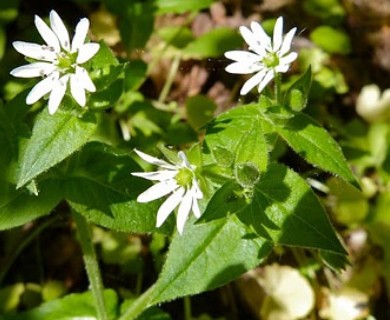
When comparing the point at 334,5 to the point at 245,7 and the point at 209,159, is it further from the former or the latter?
the point at 209,159

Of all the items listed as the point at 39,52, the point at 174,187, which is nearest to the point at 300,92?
the point at 174,187

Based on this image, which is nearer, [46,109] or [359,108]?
[46,109]

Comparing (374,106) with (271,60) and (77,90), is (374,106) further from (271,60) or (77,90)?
(77,90)

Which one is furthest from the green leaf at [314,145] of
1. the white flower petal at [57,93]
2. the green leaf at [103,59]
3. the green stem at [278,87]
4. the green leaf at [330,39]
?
the green leaf at [330,39]

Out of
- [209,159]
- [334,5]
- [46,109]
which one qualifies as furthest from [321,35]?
[46,109]

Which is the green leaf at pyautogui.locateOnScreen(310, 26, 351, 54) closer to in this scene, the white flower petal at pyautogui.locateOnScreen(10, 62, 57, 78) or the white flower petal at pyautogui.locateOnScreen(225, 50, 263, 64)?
the white flower petal at pyautogui.locateOnScreen(225, 50, 263, 64)

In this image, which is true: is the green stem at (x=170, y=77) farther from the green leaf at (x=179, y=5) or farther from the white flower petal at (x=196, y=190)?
the white flower petal at (x=196, y=190)

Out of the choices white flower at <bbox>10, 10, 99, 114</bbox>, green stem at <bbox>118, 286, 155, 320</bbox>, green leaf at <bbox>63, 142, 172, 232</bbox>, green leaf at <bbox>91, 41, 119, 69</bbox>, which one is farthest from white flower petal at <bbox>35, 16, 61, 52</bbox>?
green stem at <bbox>118, 286, 155, 320</bbox>
